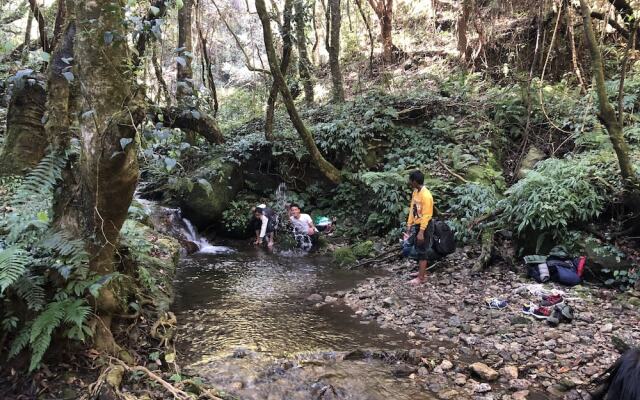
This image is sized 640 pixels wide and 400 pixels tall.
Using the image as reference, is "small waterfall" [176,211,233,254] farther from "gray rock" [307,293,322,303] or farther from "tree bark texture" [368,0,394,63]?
"tree bark texture" [368,0,394,63]

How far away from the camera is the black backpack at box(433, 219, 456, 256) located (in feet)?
25.5

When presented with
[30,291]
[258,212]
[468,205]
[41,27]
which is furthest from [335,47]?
[30,291]

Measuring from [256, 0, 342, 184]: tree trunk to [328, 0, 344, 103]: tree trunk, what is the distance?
10.2 feet

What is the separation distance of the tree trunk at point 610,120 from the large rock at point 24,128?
7.43 meters

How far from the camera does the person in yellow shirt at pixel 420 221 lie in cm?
762

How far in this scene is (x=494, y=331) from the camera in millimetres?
5750

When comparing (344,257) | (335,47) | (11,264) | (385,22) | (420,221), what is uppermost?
(385,22)

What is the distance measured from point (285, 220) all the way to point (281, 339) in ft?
22.0

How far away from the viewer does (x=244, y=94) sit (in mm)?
21625

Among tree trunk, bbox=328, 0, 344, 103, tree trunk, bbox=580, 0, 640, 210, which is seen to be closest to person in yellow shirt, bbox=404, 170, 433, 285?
tree trunk, bbox=580, 0, 640, 210

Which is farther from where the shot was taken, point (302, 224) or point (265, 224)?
point (265, 224)

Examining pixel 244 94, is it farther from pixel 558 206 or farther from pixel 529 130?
pixel 558 206

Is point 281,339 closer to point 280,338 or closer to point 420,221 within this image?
point 280,338

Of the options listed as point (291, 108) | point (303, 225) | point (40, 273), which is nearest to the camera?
point (40, 273)
